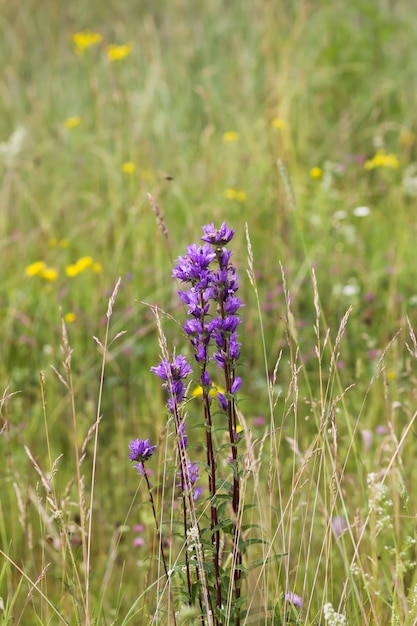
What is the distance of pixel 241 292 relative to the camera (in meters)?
3.62

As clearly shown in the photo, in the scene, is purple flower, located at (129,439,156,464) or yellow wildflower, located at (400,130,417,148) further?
yellow wildflower, located at (400,130,417,148)

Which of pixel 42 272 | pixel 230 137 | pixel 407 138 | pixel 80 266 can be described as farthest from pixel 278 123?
pixel 42 272

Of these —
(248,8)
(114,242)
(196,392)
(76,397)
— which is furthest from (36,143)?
(196,392)

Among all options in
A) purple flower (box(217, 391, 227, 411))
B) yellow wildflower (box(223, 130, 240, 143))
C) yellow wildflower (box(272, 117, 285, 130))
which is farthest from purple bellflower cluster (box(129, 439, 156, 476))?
yellow wildflower (box(223, 130, 240, 143))

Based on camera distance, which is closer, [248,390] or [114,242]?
[248,390]

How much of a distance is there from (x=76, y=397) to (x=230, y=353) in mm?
1770

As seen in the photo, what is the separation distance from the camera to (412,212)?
403 centimetres

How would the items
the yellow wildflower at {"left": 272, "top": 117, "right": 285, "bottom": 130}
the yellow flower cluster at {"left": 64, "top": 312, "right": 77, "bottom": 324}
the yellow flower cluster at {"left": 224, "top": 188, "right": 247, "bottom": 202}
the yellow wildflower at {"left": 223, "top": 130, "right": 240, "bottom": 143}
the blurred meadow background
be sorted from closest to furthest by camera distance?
the blurred meadow background → the yellow flower cluster at {"left": 64, "top": 312, "right": 77, "bottom": 324} → the yellow flower cluster at {"left": 224, "top": 188, "right": 247, "bottom": 202} → the yellow wildflower at {"left": 272, "top": 117, "right": 285, "bottom": 130} → the yellow wildflower at {"left": 223, "top": 130, "right": 240, "bottom": 143}

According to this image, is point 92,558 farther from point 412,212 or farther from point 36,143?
point 36,143

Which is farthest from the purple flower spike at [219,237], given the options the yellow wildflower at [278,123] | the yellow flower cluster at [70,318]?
the yellow wildflower at [278,123]

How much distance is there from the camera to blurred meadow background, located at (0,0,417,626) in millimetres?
1807

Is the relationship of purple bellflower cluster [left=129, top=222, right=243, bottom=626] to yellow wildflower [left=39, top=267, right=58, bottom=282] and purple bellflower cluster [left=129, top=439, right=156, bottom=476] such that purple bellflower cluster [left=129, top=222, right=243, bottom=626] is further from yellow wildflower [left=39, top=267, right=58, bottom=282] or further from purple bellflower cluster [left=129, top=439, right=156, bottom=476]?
yellow wildflower [left=39, top=267, right=58, bottom=282]

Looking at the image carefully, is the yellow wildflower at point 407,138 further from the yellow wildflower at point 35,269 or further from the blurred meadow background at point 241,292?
the yellow wildflower at point 35,269

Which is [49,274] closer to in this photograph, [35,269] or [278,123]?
[35,269]
